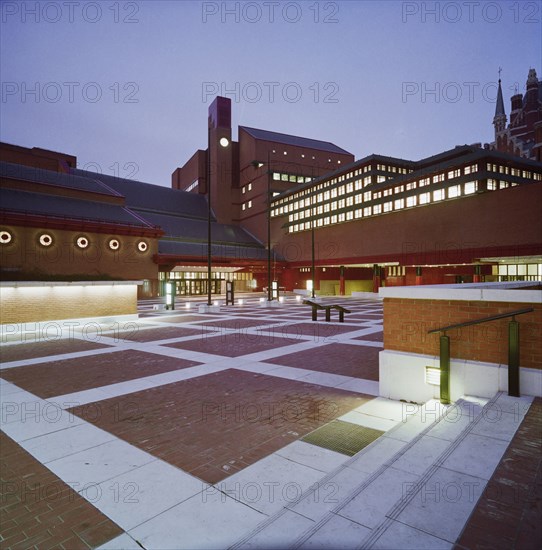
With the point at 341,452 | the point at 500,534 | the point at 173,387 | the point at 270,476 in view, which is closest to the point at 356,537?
the point at 500,534

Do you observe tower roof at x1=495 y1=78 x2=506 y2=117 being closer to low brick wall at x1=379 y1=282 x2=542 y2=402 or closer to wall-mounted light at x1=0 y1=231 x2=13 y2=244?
wall-mounted light at x1=0 y1=231 x2=13 y2=244

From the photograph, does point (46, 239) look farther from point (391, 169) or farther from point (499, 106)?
point (499, 106)

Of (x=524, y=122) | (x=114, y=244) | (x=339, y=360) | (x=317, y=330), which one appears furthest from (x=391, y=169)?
(x=524, y=122)

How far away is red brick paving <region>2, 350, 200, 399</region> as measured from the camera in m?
7.45

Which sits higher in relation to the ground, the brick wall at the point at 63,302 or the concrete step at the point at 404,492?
the brick wall at the point at 63,302

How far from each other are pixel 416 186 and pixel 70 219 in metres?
32.7

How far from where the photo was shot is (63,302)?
1720cm

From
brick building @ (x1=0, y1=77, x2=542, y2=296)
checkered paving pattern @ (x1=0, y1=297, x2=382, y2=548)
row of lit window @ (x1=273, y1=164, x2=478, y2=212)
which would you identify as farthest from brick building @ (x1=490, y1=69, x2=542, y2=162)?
checkered paving pattern @ (x1=0, y1=297, x2=382, y2=548)

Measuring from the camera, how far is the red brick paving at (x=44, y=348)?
10627 mm

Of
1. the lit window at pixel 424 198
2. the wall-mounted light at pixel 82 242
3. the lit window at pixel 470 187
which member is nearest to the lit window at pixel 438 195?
the lit window at pixel 424 198

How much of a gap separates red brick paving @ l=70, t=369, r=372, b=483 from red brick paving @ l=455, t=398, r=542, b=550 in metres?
2.39

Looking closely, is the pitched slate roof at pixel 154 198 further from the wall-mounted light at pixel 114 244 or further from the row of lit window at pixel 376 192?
the wall-mounted light at pixel 114 244

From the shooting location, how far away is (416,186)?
3538 cm

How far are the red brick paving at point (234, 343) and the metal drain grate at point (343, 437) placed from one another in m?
5.37
